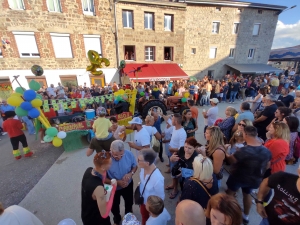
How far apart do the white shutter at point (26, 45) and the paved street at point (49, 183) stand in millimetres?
7097

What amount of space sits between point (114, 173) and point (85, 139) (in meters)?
3.45

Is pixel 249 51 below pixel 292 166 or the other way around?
→ the other way around

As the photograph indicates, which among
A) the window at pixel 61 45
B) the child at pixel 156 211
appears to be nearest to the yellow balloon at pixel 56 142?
the child at pixel 156 211

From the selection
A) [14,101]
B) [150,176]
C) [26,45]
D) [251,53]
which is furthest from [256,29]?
[26,45]

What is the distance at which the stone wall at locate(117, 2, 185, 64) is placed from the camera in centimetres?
1045

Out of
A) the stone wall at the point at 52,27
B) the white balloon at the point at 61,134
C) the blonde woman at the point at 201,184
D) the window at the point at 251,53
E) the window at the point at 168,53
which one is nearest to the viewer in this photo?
the blonde woman at the point at 201,184

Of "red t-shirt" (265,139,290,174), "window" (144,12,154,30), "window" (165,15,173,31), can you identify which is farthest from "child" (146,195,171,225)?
"window" (165,15,173,31)

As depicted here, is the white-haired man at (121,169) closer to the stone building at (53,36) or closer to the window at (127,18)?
the stone building at (53,36)

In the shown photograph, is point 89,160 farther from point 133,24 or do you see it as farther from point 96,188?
point 133,24

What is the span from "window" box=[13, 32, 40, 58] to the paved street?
7.10 metres

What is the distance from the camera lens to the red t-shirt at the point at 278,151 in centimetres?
214

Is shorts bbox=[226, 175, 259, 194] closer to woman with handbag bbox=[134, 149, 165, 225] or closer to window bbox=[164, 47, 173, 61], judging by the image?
woman with handbag bbox=[134, 149, 165, 225]

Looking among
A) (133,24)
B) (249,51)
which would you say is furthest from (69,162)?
(249,51)

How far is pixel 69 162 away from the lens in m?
4.09
